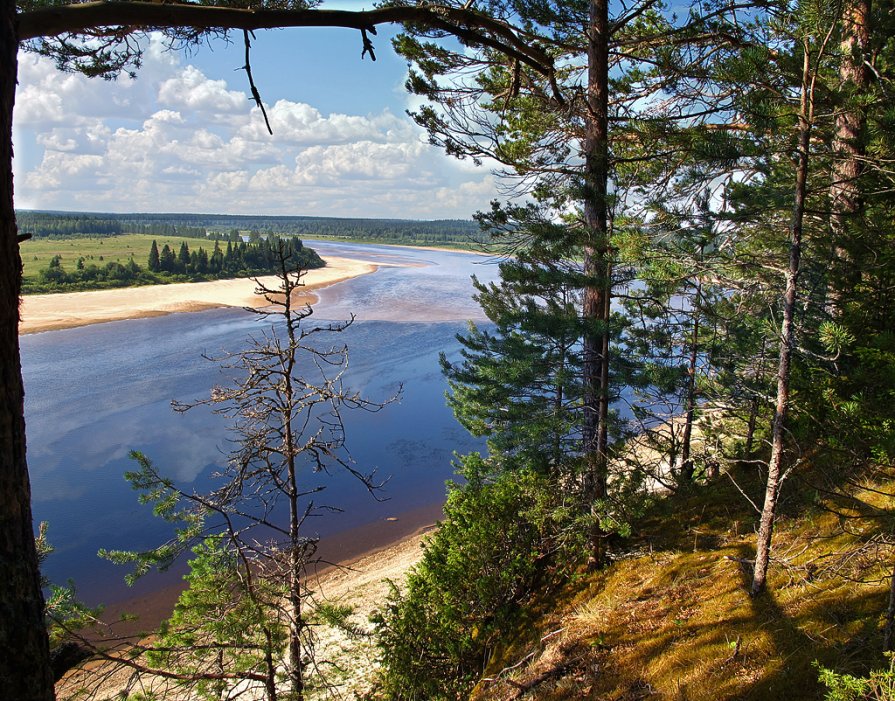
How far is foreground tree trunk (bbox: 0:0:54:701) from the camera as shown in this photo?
6.72ft

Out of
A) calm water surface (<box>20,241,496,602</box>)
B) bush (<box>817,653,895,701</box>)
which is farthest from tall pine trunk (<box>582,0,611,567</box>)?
calm water surface (<box>20,241,496,602</box>)

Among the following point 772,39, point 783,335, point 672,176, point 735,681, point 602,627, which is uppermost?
point 772,39

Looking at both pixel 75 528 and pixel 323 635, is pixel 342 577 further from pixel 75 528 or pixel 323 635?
pixel 75 528

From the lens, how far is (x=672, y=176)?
7375 mm

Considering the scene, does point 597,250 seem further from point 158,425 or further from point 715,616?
point 158,425

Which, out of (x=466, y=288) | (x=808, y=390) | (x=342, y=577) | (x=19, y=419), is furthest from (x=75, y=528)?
(x=466, y=288)

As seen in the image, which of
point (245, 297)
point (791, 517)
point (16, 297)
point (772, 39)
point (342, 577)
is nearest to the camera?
point (16, 297)

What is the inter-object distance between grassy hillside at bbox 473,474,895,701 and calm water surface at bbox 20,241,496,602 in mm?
5100

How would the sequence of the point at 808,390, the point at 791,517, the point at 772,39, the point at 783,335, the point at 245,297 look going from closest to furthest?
the point at 783,335 < the point at 808,390 < the point at 791,517 < the point at 772,39 < the point at 245,297

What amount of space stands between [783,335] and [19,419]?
5.16 meters

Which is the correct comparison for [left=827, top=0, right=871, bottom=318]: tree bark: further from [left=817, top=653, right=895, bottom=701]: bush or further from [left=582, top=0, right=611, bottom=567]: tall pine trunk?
[left=817, top=653, right=895, bottom=701]: bush

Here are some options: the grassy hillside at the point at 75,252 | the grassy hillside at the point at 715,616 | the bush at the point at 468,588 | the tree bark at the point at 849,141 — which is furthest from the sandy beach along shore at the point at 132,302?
the tree bark at the point at 849,141

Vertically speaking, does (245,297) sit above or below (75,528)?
above

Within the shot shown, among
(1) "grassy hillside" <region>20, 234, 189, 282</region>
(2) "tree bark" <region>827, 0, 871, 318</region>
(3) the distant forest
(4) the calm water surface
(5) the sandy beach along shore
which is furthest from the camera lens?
(3) the distant forest
